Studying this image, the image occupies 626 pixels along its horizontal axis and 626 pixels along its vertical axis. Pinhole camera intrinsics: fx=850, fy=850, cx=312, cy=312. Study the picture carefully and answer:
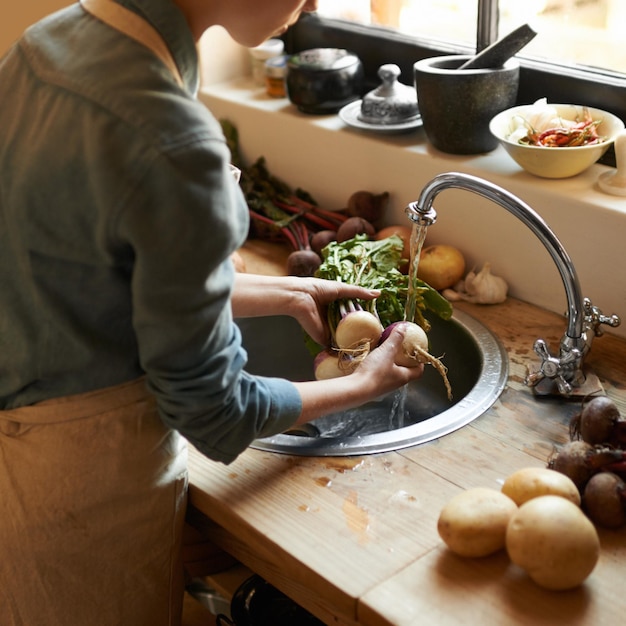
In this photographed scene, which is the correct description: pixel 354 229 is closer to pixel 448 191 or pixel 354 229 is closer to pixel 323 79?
pixel 448 191

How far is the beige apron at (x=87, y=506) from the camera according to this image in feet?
3.34

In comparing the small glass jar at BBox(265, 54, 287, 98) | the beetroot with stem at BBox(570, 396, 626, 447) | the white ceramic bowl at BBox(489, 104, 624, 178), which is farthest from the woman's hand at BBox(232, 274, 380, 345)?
the small glass jar at BBox(265, 54, 287, 98)

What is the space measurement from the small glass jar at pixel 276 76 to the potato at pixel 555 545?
1.28 m

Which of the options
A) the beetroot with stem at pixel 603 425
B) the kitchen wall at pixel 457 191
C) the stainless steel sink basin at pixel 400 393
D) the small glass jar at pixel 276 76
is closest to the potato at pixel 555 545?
the beetroot with stem at pixel 603 425

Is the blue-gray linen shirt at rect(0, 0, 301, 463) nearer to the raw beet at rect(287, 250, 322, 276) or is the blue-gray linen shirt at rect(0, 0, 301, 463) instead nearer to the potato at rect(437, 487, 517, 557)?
the potato at rect(437, 487, 517, 557)

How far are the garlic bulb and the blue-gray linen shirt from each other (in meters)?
0.66

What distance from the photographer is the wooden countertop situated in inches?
35.7

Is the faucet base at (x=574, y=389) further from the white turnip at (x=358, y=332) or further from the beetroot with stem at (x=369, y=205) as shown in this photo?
the beetroot with stem at (x=369, y=205)

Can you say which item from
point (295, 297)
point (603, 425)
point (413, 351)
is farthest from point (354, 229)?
point (603, 425)

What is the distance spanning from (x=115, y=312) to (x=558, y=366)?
66 centimetres

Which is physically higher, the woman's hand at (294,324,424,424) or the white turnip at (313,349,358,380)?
the woman's hand at (294,324,424,424)

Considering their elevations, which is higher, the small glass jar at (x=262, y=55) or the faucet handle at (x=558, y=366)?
the small glass jar at (x=262, y=55)

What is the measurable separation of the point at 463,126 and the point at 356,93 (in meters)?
0.39

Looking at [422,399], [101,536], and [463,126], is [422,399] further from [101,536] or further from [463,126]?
[101,536]
